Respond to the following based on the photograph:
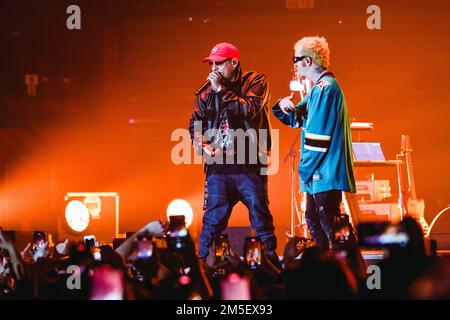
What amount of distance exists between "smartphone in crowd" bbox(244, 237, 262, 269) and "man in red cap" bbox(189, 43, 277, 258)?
3.28ft

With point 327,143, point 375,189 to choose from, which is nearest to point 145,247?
point 327,143

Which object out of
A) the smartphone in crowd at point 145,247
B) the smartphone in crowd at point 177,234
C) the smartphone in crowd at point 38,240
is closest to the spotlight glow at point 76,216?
the smartphone in crowd at point 38,240

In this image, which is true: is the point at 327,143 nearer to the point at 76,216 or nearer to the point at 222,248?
the point at 222,248

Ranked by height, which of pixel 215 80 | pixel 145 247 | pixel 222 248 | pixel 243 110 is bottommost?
pixel 222 248

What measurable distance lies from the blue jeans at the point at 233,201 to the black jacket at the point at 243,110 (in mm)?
Answer: 94

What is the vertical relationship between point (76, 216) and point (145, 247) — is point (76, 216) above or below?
below

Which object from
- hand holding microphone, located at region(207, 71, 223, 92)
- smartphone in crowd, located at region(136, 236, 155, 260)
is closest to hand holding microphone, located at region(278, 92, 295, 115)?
hand holding microphone, located at region(207, 71, 223, 92)

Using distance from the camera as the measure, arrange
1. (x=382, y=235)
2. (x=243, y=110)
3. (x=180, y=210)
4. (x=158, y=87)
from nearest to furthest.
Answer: (x=382, y=235)
(x=243, y=110)
(x=180, y=210)
(x=158, y=87)

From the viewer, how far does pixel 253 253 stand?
377 centimetres

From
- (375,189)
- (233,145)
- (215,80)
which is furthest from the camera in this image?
(375,189)

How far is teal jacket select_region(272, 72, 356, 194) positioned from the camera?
4289mm

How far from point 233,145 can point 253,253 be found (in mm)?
1370

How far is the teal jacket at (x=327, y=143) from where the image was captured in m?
4.29

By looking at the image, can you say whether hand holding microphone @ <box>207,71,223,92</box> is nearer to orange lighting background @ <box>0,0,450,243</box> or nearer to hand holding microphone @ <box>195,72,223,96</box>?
hand holding microphone @ <box>195,72,223,96</box>
